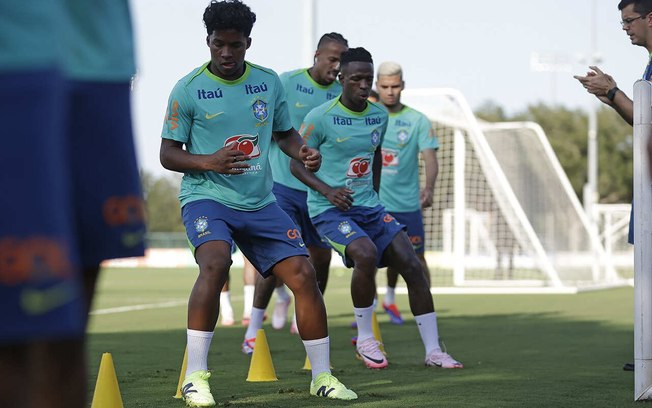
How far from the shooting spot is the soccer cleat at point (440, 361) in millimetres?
7707

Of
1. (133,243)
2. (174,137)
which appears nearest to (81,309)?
(133,243)

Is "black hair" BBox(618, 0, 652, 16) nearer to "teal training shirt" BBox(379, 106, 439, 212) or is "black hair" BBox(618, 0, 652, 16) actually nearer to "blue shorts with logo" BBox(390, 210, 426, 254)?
"teal training shirt" BBox(379, 106, 439, 212)

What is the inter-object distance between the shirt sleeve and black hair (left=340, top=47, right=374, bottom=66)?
6.30ft

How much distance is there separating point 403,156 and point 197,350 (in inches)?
242

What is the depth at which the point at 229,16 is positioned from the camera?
5980 millimetres

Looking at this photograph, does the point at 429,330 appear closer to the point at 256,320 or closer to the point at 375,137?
the point at 375,137

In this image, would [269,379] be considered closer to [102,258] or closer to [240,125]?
[240,125]

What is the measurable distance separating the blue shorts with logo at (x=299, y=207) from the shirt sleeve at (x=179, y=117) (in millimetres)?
3277

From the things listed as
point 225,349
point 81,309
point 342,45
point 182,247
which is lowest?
point 182,247

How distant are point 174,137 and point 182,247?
45.3 metres

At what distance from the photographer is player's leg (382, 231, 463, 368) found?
7797 millimetres

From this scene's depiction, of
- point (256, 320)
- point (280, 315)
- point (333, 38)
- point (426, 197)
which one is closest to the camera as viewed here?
point (256, 320)

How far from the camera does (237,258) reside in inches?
1583

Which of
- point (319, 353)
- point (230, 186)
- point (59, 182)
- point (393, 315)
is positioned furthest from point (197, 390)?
point (393, 315)
